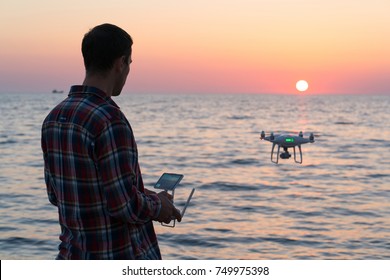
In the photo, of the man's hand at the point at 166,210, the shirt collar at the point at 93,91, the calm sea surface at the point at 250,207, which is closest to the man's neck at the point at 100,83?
the shirt collar at the point at 93,91

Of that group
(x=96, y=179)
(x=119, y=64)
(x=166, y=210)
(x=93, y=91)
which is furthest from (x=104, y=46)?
(x=166, y=210)

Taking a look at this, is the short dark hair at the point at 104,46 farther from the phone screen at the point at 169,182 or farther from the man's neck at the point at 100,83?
the phone screen at the point at 169,182

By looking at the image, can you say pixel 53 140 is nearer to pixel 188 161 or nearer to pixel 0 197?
pixel 0 197

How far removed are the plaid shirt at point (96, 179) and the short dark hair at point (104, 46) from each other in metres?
0.14

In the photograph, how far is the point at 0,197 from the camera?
1720 centimetres

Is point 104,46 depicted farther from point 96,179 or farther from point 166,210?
point 166,210

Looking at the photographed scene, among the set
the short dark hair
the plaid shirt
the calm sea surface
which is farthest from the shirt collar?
the calm sea surface

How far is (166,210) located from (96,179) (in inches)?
15.1

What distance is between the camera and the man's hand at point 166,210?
2941mm

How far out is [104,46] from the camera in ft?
9.46

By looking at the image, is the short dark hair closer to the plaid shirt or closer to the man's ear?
the man's ear

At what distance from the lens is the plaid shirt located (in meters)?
2.77
